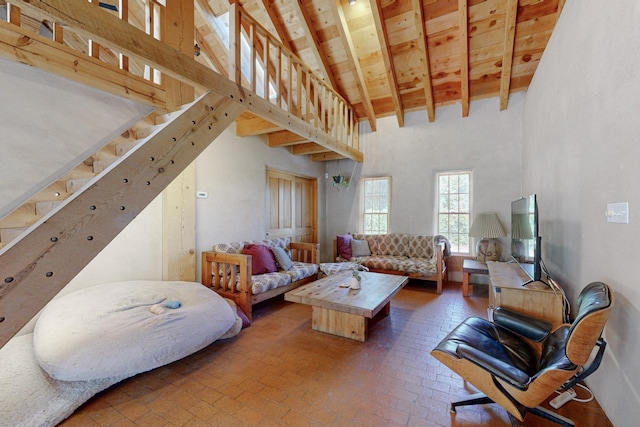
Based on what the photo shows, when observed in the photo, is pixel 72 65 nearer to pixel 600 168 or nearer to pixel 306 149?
pixel 306 149

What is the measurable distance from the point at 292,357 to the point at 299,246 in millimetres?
2523

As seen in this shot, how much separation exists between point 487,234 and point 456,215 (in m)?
0.76

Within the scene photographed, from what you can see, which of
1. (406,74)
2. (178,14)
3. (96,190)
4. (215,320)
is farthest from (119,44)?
(406,74)

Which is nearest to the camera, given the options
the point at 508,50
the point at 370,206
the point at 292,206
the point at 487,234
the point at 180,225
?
the point at 180,225

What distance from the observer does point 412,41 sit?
13.3 ft

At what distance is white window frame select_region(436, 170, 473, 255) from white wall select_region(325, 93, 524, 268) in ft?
0.34

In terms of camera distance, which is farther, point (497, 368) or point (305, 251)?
point (305, 251)

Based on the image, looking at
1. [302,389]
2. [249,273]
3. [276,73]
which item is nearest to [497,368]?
[302,389]

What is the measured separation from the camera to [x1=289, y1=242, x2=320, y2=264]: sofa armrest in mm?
4633

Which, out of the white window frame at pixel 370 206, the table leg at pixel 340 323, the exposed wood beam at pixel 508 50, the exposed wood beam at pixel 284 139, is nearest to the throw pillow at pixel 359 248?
the white window frame at pixel 370 206

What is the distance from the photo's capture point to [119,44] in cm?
161

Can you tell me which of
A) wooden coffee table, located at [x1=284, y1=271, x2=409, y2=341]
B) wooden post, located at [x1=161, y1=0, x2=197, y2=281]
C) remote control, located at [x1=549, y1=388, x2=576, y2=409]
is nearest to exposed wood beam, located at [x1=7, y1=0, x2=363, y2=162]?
wooden post, located at [x1=161, y1=0, x2=197, y2=281]

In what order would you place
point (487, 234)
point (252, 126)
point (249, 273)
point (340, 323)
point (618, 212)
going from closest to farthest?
point (618, 212)
point (340, 323)
point (249, 273)
point (252, 126)
point (487, 234)

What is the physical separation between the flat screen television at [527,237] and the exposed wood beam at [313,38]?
3.45 m
